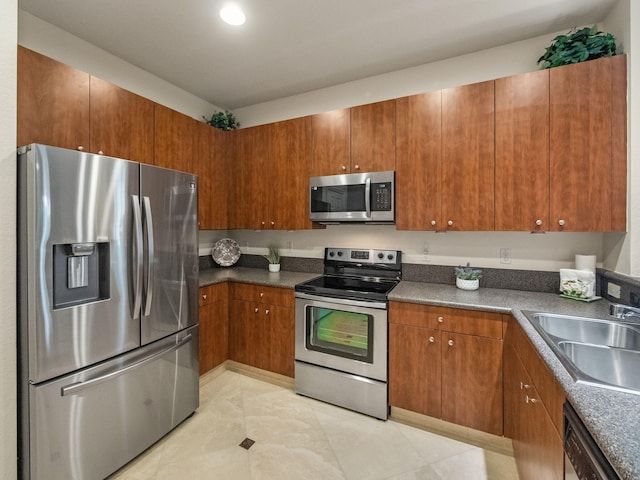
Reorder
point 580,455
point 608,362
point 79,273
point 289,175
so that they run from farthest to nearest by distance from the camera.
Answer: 1. point 289,175
2. point 79,273
3. point 608,362
4. point 580,455

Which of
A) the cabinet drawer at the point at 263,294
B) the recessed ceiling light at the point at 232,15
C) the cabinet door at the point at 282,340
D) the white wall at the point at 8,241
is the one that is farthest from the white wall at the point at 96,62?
the cabinet door at the point at 282,340

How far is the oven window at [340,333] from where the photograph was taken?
86.3 inches

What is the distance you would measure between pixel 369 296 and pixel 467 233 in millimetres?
1012

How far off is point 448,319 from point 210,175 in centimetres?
252

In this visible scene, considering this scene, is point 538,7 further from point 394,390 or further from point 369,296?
point 394,390

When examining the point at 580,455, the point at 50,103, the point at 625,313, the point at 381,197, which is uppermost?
the point at 50,103

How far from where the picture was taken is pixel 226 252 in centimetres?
332

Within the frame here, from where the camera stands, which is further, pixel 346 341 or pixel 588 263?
pixel 346 341

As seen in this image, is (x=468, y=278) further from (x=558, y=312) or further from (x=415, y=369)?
(x=415, y=369)

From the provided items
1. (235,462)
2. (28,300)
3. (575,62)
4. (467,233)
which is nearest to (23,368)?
(28,300)

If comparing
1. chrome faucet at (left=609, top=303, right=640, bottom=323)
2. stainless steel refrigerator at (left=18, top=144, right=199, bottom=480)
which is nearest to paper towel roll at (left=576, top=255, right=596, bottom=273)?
chrome faucet at (left=609, top=303, right=640, bottom=323)

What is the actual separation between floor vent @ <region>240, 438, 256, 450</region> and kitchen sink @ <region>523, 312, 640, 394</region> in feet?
5.99

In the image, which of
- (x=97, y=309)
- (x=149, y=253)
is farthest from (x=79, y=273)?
(x=149, y=253)

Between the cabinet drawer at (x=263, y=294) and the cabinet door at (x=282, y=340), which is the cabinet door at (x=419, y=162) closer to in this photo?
the cabinet drawer at (x=263, y=294)
